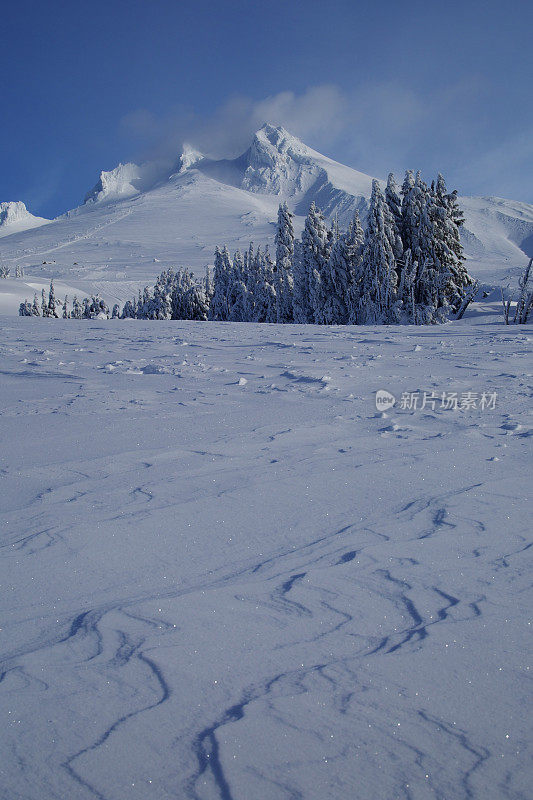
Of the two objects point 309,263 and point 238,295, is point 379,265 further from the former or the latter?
point 238,295

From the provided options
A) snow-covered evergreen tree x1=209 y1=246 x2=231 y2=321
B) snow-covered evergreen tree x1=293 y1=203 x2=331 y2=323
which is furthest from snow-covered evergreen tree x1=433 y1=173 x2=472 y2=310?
snow-covered evergreen tree x1=209 y1=246 x2=231 y2=321

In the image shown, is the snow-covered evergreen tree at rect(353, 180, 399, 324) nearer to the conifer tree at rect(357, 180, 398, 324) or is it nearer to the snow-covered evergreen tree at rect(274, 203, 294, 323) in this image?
the conifer tree at rect(357, 180, 398, 324)

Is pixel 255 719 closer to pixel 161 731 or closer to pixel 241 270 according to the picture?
pixel 161 731

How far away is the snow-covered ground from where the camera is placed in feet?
4.68

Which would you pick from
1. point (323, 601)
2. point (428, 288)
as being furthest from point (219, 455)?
point (428, 288)

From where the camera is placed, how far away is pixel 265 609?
81.1 inches

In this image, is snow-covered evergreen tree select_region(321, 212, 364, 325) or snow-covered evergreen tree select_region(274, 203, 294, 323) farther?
snow-covered evergreen tree select_region(274, 203, 294, 323)

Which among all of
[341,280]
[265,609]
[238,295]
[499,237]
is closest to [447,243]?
[341,280]

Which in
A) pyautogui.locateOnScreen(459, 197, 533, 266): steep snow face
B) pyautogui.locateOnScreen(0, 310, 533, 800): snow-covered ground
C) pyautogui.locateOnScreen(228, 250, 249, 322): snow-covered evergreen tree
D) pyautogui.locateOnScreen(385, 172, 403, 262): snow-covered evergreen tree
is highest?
pyautogui.locateOnScreen(459, 197, 533, 266): steep snow face

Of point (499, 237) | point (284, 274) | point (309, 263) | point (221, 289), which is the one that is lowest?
point (221, 289)

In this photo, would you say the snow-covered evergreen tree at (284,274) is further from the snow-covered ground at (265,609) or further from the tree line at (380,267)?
the snow-covered ground at (265,609)

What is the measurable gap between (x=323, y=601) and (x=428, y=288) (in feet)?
97.8

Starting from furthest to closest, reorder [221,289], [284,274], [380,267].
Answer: [221,289] < [284,274] < [380,267]

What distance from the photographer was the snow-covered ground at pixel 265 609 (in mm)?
1427
